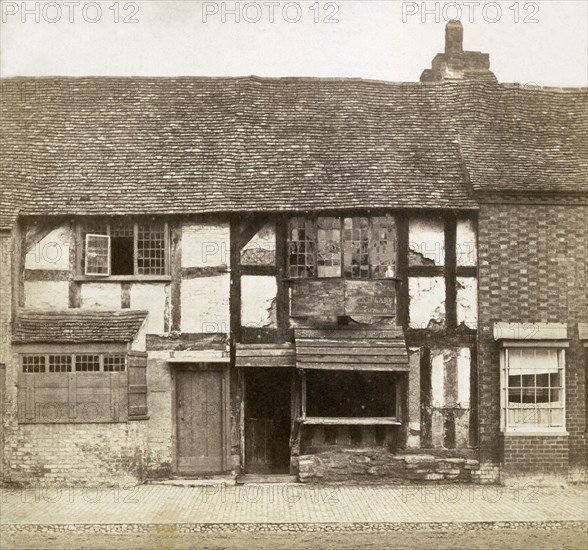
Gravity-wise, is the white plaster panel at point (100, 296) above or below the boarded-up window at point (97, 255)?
below

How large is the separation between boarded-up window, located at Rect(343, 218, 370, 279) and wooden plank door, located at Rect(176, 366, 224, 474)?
11.9 feet

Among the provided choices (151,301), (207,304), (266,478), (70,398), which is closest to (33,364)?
(70,398)

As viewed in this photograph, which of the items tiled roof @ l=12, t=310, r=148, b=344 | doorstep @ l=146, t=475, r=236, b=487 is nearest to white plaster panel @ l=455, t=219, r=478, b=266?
doorstep @ l=146, t=475, r=236, b=487

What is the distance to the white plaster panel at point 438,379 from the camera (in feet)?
53.9

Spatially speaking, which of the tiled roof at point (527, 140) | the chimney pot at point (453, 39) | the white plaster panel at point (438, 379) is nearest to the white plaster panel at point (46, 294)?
the white plaster panel at point (438, 379)

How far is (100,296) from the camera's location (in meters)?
16.5

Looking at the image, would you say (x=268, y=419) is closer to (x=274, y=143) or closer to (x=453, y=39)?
(x=274, y=143)

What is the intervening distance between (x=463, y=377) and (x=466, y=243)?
2.89 metres

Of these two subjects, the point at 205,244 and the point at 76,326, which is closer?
the point at 76,326

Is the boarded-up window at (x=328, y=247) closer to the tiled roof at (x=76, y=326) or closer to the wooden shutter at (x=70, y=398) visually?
the tiled roof at (x=76, y=326)

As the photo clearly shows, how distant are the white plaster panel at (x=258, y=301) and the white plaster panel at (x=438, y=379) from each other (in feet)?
11.6

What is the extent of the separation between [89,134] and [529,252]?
10.3 m

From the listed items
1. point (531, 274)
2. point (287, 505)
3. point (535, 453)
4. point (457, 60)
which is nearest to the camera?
point (287, 505)

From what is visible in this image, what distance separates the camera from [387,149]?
17.7 meters
